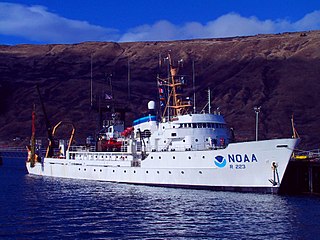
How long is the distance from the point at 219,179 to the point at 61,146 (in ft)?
109

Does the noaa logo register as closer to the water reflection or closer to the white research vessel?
the white research vessel

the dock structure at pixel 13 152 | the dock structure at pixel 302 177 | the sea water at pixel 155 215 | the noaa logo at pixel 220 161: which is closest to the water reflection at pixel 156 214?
the sea water at pixel 155 215

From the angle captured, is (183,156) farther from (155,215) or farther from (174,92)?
(155,215)

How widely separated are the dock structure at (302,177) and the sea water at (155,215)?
3843 mm

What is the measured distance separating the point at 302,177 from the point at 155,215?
2159cm

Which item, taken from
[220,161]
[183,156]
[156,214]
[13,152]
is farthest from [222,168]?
[13,152]

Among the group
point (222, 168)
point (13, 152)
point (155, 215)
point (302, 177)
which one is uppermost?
point (13, 152)

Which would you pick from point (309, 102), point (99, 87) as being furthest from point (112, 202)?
point (99, 87)

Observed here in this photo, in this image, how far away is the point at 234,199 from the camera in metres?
44.3

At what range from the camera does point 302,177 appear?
53125 millimetres

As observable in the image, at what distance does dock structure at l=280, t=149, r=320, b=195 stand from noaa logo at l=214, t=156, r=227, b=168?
7.36 m

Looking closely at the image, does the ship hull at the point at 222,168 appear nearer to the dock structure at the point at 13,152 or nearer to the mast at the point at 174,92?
the mast at the point at 174,92

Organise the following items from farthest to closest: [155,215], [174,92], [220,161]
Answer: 1. [174,92]
2. [220,161]
3. [155,215]

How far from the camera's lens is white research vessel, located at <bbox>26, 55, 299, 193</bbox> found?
46.9 m
